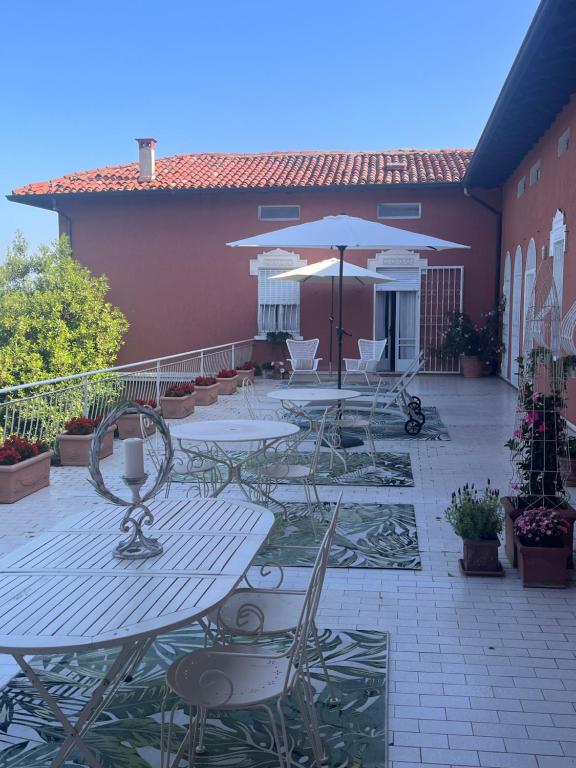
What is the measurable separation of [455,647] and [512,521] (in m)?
1.18

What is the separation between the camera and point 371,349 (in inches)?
534

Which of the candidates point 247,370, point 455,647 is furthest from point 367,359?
point 455,647

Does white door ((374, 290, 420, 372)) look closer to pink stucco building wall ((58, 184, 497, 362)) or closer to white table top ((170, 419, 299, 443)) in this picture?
pink stucco building wall ((58, 184, 497, 362))

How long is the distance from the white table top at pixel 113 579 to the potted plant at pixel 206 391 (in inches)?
305

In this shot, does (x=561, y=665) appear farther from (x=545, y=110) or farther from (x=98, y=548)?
(x=545, y=110)

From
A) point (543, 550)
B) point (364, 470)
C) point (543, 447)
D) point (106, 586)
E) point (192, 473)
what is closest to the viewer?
point (106, 586)

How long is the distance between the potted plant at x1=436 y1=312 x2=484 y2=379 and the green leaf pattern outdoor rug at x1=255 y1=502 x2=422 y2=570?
31.0 ft

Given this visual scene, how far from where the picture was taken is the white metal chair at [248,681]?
207cm

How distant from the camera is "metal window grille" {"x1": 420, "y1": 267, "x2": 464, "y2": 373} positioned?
589 inches

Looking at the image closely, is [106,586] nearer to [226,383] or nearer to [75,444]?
[75,444]

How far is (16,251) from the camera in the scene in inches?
630

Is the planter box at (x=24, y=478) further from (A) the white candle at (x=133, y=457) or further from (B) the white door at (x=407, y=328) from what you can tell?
(B) the white door at (x=407, y=328)

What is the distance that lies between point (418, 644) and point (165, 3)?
17200 mm

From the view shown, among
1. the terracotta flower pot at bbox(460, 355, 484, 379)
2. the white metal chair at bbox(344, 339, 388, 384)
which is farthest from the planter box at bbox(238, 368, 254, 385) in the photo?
the terracotta flower pot at bbox(460, 355, 484, 379)
